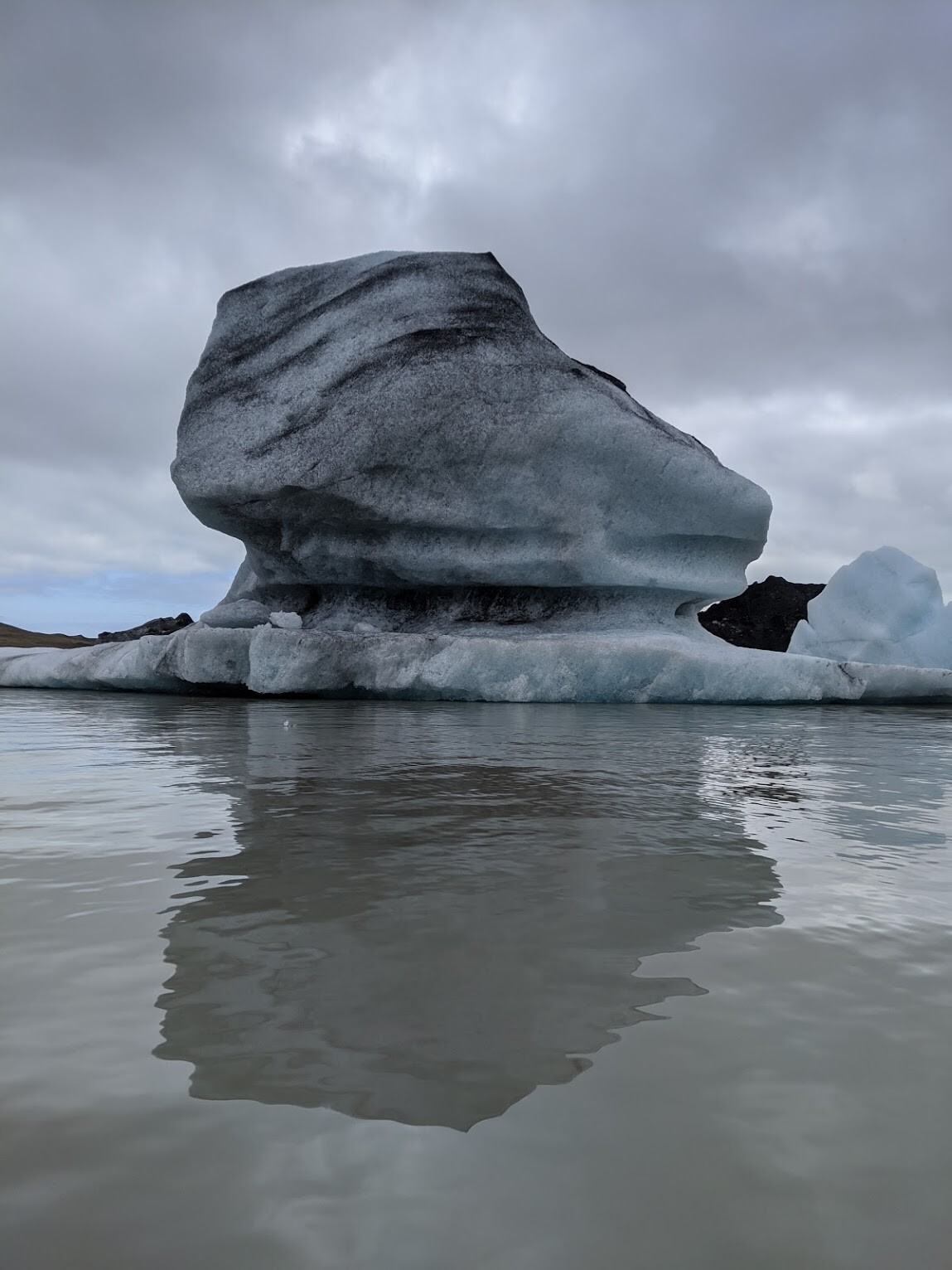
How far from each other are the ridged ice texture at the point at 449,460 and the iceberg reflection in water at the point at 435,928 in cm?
571

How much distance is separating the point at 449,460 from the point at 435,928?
712 centimetres

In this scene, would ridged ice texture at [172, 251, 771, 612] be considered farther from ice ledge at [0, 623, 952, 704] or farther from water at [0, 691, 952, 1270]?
water at [0, 691, 952, 1270]

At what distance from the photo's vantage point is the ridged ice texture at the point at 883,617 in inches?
514

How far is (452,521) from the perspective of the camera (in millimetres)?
8086

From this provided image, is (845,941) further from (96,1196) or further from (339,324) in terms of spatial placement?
(339,324)

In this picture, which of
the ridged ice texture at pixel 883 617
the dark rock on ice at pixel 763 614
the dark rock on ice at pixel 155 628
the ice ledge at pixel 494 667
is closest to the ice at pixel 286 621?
the ice ledge at pixel 494 667

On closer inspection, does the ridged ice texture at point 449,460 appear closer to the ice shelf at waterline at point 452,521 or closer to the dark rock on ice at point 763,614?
the ice shelf at waterline at point 452,521

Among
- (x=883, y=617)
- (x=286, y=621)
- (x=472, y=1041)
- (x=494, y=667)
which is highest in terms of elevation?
(x=883, y=617)

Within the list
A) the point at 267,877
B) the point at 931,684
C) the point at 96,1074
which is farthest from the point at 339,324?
the point at 96,1074

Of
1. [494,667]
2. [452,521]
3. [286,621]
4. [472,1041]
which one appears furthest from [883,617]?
[472,1041]

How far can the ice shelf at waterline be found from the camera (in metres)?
7.12

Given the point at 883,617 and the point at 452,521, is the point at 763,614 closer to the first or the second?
the point at 883,617

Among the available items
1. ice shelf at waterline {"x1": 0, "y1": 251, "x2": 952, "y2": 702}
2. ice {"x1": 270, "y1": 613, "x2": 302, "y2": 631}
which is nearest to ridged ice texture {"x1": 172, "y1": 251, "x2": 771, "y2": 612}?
ice shelf at waterline {"x1": 0, "y1": 251, "x2": 952, "y2": 702}

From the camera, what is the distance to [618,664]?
277 inches
